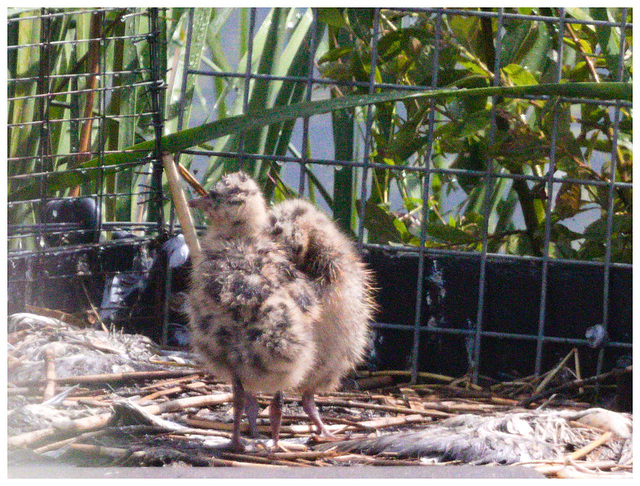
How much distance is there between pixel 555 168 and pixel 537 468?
1307 mm

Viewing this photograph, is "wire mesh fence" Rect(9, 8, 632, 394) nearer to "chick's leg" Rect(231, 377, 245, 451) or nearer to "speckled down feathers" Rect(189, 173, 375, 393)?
"speckled down feathers" Rect(189, 173, 375, 393)

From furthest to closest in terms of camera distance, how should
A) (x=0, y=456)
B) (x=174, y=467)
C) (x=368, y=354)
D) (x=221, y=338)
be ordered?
(x=368, y=354)
(x=221, y=338)
(x=174, y=467)
(x=0, y=456)

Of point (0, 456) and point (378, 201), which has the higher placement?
point (378, 201)

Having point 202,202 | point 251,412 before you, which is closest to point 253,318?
point 251,412

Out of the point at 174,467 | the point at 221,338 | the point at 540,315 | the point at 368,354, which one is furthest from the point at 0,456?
the point at 540,315

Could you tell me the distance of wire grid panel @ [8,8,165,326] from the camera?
112 inches

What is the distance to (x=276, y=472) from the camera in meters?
1.86

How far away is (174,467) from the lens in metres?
1.92

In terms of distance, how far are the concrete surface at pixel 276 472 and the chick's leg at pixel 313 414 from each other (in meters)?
0.42

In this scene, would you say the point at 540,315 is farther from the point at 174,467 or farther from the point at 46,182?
the point at 46,182

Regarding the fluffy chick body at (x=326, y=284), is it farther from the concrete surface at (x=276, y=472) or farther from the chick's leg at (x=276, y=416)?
the concrete surface at (x=276, y=472)

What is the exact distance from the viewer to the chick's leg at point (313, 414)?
2.36 meters

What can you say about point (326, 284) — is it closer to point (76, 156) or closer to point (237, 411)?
point (237, 411)

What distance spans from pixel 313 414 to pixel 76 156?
1.58 m
